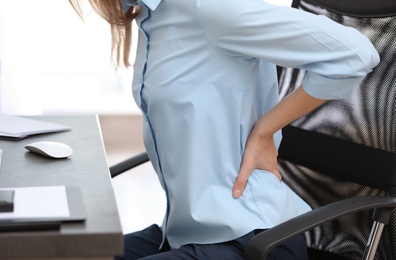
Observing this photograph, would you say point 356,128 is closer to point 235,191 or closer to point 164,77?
point 235,191

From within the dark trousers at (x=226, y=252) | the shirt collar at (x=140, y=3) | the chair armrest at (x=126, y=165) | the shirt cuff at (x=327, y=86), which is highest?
the shirt collar at (x=140, y=3)

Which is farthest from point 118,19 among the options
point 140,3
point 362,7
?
point 362,7

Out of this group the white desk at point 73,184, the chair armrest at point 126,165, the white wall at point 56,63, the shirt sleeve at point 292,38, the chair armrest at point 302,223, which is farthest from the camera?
the white wall at point 56,63

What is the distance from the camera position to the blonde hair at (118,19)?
1.59m

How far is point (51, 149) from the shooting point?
4.86 ft

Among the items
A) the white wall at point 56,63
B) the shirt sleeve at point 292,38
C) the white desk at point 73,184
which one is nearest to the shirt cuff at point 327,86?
the shirt sleeve at point 292,38

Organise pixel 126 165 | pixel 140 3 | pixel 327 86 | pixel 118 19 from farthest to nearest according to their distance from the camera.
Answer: pixel 126 165
pixel 118 19
pixel 140 3
pixel 327 86

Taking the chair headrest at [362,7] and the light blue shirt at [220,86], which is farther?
the chair headrest at [362,7]

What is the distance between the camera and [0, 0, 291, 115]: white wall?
3812mm

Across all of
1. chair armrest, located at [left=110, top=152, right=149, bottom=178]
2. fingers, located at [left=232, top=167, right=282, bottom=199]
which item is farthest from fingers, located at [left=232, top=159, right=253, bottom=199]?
chair armrest, located at [left=110, top=152, right=149, bottom=178]

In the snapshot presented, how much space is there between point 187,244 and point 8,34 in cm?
260

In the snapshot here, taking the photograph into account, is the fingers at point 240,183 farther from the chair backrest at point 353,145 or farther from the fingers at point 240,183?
the chair backrest at point 353,145

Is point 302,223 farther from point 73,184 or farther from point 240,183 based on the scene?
point 73,184

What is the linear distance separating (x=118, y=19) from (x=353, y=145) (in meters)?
0.57
